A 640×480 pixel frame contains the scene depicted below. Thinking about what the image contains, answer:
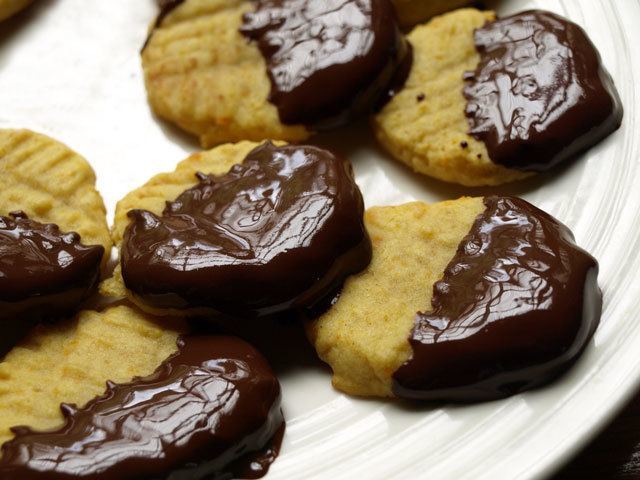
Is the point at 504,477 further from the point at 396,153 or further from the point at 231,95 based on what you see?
the point at 231,95

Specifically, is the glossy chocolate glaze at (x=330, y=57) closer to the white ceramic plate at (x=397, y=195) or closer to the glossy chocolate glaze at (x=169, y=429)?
the white ceramic plate at (x=397, y=195)

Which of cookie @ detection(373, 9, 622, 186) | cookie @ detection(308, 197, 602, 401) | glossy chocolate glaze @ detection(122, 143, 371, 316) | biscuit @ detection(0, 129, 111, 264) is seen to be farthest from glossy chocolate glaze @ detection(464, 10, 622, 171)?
biscuit @ detection(0, 129, 111, 264)

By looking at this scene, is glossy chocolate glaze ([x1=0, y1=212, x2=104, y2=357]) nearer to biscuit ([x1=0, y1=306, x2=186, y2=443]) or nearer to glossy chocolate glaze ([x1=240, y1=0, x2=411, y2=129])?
biscuit ([x1=0, y1=306, x2=186, y2=443])

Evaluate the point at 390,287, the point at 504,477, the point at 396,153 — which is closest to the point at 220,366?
the point at 390,287

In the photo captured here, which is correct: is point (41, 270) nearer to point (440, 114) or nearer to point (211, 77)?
point (211, 77)

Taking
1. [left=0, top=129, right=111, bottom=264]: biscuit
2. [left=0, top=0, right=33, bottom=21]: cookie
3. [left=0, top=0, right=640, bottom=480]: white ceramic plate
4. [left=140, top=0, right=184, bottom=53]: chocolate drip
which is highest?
[left=0, top=0, right=33, bottom=21]: cookie

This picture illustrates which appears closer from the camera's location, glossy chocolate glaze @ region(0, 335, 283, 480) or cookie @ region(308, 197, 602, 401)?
glossy chocolate glaze @ region(0, 335, 283, 480)
